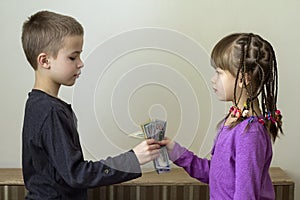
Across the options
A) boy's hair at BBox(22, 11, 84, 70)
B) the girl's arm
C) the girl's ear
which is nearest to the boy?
boy's hair at BBox(22, 11, 84, 70)

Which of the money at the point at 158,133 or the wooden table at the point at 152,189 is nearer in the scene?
the money at the point at 158,133

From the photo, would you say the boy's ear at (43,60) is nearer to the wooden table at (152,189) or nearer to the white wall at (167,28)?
the white wall at (167,28)

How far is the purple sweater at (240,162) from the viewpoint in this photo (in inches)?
36.6

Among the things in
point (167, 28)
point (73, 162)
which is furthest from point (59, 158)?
point (167, 28)

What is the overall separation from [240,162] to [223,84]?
0.16 meters

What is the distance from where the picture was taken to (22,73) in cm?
148

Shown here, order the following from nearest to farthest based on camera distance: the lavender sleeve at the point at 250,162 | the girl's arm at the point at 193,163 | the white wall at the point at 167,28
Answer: the lavender sleeve at the point at 250,162 < the girl's arm at the point at 193,163 < the white wall at the point at 167,28

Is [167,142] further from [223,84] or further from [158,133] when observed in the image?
[223,84]

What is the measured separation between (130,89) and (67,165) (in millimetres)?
191

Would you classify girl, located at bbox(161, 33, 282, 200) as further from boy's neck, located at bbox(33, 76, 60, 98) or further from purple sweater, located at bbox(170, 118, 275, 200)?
boy's neck, located at bbox(33, 76, 60, 98)

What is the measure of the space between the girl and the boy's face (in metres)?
0.23

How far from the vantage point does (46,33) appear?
98 centimetres

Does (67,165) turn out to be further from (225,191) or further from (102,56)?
(225,191)

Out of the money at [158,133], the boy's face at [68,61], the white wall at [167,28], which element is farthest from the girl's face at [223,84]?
the white wall at [167,28]
